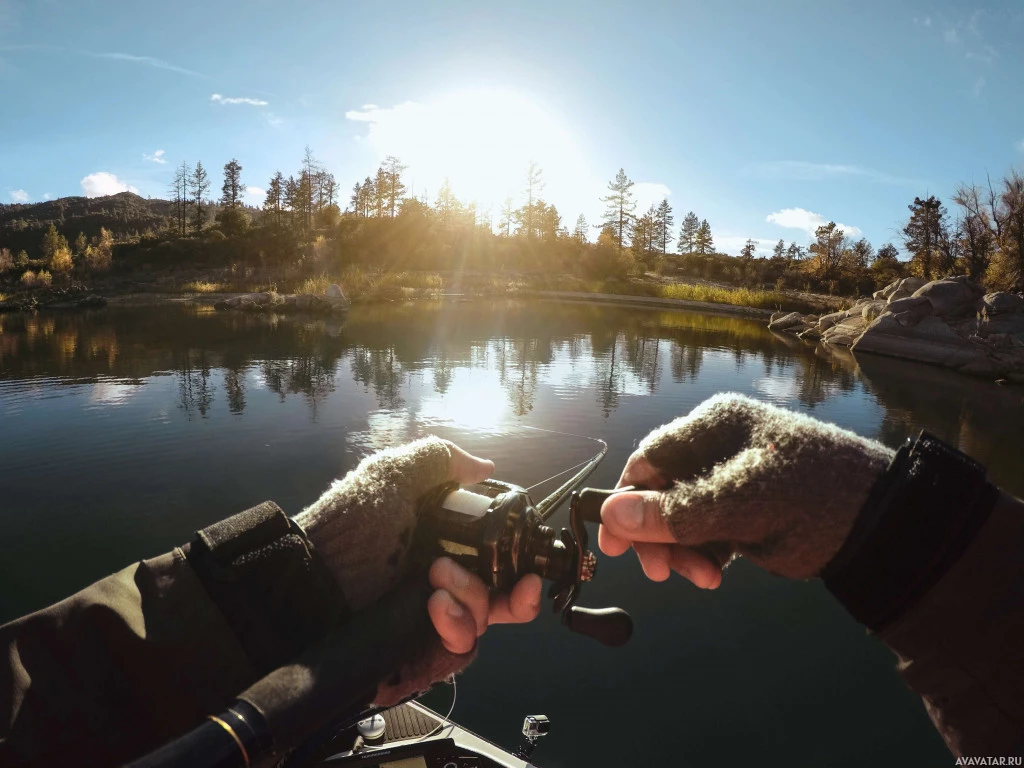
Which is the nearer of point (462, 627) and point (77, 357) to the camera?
point (462, 627)

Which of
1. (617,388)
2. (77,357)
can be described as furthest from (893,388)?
(77,357)

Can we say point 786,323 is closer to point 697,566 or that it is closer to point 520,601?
point 697,566

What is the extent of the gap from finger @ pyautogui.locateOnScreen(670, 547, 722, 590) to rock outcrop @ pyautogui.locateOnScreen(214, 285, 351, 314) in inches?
992

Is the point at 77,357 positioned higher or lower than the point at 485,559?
lower

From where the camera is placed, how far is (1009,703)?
89 centimetres

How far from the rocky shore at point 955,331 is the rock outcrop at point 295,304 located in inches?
812

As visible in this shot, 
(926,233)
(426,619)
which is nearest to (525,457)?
(426,619)

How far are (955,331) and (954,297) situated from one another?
4.66 ft

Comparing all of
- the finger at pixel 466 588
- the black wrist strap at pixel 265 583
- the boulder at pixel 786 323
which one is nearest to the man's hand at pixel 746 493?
the finger at pixel 466 588

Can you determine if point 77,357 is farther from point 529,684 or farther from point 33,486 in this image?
point 529,684

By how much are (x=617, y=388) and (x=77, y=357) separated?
12588 millimetres

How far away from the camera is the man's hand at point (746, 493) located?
999 millimetres

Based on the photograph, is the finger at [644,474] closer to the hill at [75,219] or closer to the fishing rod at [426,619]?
the fishing rod at [426,619]

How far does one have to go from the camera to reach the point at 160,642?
40.9 inches
